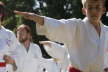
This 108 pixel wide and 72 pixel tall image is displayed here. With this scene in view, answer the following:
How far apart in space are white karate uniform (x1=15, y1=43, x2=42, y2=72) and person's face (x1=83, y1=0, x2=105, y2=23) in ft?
19.4

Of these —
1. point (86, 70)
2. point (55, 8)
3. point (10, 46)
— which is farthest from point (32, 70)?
point (55, 8)

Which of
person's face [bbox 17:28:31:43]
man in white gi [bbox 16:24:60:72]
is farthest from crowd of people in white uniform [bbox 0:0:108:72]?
man in white gi [bbox 16:24:60:72]

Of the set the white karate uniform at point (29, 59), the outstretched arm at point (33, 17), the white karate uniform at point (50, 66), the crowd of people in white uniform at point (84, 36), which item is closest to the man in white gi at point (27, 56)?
the white karate uniform at point (29, 59)

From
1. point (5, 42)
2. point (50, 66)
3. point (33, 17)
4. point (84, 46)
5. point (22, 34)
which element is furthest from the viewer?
point (50, 66)

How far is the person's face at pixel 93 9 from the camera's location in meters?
5.49

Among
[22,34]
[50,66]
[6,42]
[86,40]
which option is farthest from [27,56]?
[86,40]

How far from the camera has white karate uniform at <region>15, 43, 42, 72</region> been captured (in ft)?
37.8

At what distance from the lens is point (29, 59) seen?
11820mm

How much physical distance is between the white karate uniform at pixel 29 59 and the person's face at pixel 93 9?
5.92 metres

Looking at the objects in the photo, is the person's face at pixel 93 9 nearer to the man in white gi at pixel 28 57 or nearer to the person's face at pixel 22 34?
the person's face at pixel 22 34

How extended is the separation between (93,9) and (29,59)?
21.2 ft

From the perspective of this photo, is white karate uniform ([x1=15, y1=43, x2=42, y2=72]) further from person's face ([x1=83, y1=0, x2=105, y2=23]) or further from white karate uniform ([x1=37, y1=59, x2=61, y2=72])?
person's face ([x1=83, y1=0, x2=105, y2=23])

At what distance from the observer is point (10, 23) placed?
33188 millimetres

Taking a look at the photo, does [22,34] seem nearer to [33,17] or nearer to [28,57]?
[28,57]
